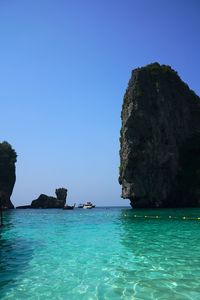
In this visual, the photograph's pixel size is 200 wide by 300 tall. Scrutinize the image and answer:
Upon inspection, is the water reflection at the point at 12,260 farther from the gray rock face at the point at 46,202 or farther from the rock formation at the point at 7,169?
the gray rock face at the point at 46,202

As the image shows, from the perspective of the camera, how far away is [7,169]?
12600 cm

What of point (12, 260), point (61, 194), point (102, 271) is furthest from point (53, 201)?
point (102, 271)

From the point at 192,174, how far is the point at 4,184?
70.7m

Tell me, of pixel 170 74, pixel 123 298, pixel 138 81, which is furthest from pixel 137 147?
pixel 123 298

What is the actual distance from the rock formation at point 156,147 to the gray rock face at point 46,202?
53.8m

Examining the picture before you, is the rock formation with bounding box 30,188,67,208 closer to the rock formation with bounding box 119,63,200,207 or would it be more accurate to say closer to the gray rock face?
the gray rock face

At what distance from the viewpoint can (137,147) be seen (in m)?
86.9

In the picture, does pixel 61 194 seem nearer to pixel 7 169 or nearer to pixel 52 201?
pixel 52 201

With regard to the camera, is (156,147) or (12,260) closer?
(12,260)

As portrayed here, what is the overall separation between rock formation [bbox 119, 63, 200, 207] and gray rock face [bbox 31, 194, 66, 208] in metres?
53.8

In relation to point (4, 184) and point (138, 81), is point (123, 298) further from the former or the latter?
point (4, 184)

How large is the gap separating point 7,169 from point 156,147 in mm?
63833

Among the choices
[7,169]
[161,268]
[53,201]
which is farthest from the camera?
[53,201]

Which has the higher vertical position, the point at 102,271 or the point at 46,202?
the point at 46,202
